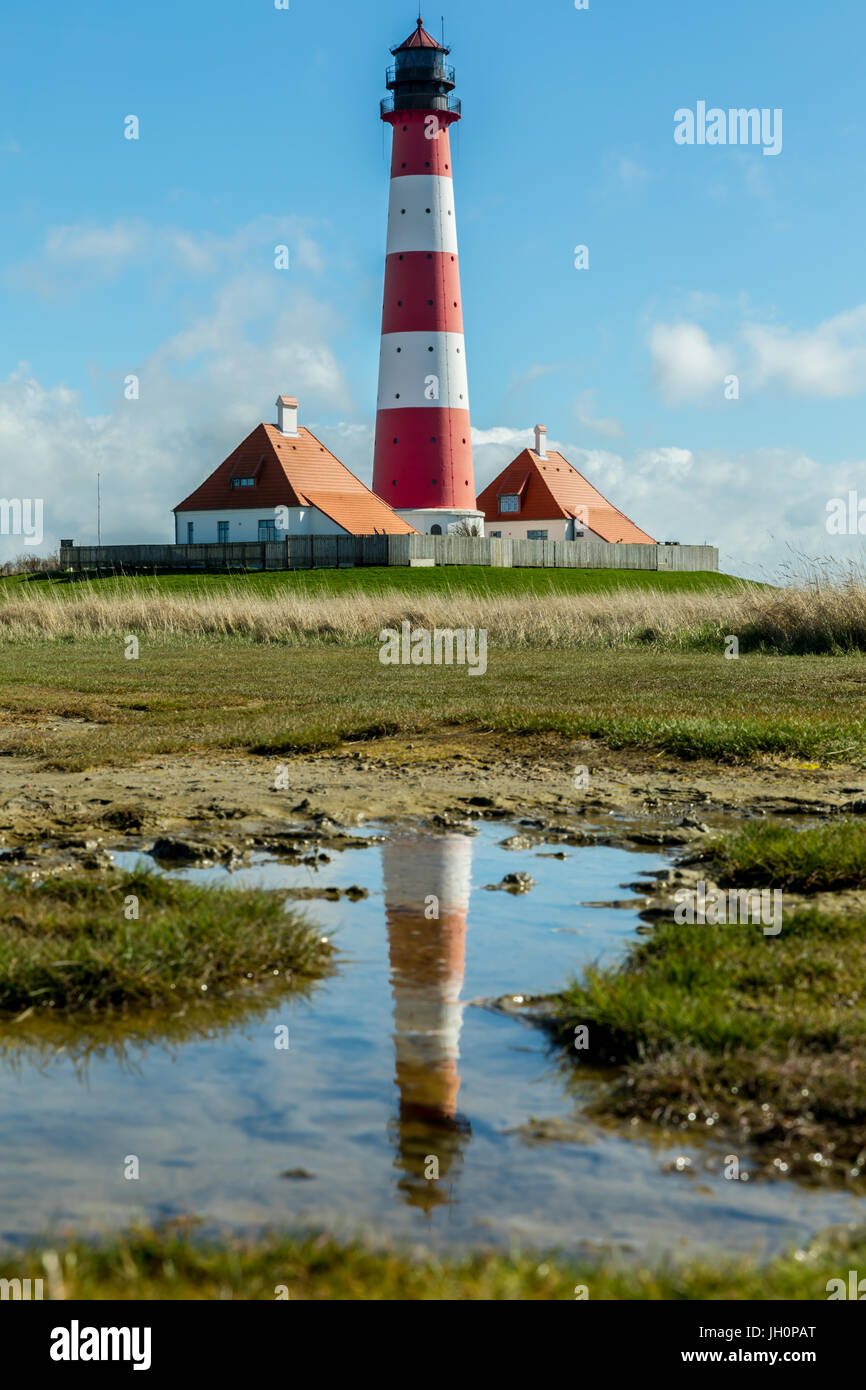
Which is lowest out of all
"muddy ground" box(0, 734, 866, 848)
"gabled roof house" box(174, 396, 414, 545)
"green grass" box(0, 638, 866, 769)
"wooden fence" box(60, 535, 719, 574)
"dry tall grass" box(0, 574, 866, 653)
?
"muddy ground" box(0, 734, 866, 848)

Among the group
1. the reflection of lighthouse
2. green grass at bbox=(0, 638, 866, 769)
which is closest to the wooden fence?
green grass at bbox=(0, 638, 866, 769)

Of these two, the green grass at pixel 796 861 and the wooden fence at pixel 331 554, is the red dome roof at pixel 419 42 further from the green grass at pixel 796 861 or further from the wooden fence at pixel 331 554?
the green grass at pixel 796 861

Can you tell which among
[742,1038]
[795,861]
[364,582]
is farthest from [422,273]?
[742,1038]

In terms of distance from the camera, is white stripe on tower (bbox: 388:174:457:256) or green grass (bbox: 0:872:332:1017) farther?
white stripe on tower (bbox: 388:174:457:256)

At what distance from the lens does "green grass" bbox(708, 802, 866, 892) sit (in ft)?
21.5

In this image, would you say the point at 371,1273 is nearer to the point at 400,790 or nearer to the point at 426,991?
the point at 426,991

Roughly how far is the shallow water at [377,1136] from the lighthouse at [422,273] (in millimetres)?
49832

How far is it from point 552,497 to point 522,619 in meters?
47.2

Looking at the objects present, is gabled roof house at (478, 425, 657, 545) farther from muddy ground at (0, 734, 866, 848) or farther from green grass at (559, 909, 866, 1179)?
green grass at (559, 909, 866, 1179)

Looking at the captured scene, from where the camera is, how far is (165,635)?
1144 inches

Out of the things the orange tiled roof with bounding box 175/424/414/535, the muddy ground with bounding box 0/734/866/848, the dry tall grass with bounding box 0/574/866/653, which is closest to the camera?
the muddy ground with bounding box 0/734/866/848

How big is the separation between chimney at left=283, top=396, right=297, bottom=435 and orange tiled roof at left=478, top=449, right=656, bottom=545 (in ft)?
47.0

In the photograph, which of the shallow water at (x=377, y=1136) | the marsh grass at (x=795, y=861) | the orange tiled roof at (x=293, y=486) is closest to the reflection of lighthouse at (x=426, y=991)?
the shallow water at (x=377, y=1136)

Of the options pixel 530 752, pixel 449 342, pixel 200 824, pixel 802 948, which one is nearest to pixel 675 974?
pixel 802 948
